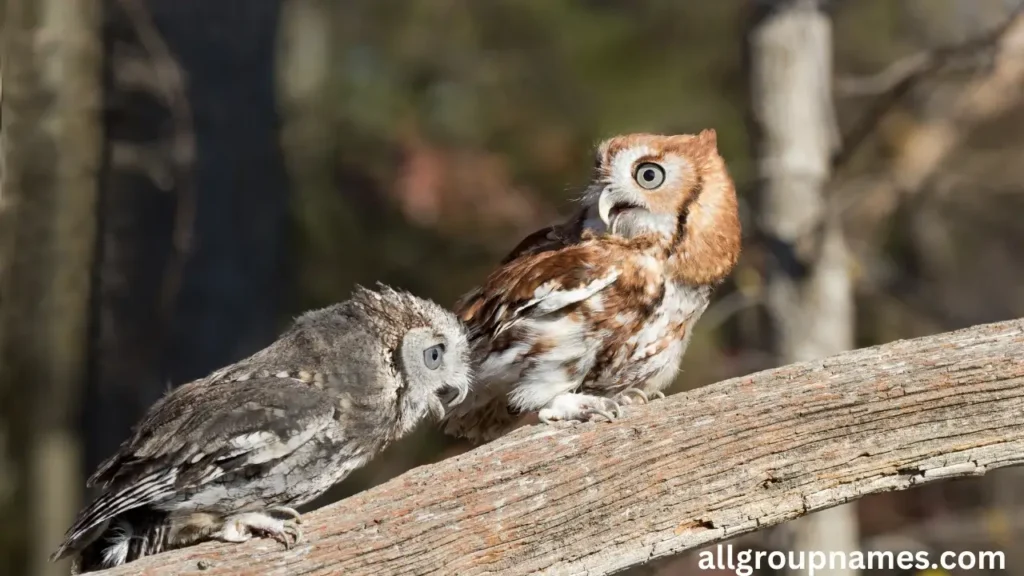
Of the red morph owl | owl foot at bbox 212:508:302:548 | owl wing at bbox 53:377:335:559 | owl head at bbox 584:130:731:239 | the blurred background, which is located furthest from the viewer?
the blurred background

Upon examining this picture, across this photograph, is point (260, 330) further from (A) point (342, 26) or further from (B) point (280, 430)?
(A) point (342, 26)

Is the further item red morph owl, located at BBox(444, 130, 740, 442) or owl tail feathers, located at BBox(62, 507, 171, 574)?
red morph owl, located at BBox(444, 130, 740, 442)

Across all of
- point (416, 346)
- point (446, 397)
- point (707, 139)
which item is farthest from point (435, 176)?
point (416, 346)

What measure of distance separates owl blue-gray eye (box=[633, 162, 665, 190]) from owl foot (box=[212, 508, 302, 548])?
138 cm

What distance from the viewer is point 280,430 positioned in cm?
256

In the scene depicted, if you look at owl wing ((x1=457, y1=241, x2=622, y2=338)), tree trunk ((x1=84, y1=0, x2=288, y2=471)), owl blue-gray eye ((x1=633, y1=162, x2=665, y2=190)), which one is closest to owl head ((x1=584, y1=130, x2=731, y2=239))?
owl blue-gray eye ((x1=633, y1=162, x2=665, y2=190))

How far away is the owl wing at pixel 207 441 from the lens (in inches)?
99.2

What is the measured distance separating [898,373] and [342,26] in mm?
8196

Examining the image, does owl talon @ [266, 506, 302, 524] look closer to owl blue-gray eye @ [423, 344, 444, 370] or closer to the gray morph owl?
the gray morph owl

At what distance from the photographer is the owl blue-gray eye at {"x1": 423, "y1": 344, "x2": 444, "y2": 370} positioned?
2873 mm

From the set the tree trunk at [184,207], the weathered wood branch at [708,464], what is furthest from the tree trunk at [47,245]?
the weathered wood branch at [708,464]

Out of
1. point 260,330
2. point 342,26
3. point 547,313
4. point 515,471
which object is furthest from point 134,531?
point 342,26

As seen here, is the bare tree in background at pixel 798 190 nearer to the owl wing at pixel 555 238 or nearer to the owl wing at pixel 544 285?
the owl wing at pixel 555 238

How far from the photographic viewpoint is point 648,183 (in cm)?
326
